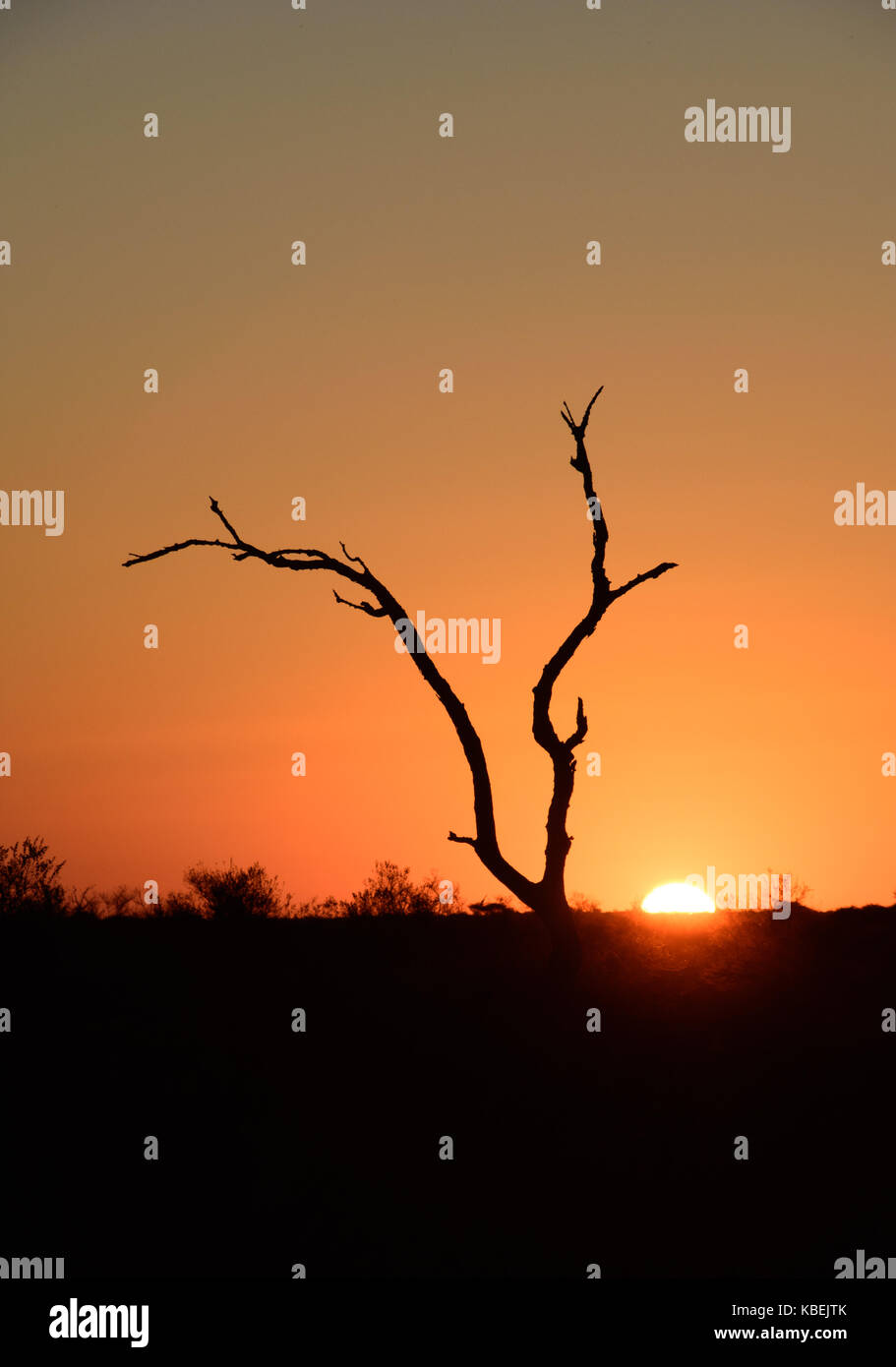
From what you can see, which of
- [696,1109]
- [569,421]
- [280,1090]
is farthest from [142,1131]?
[569,421]

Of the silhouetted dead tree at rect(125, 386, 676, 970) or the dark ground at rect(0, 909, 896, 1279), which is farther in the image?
the silhouetted dead tree at rect(125, 386, 676, 970)

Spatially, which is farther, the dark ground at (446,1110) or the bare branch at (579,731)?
the bare branch at (579,731)

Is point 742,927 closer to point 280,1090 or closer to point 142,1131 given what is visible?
point 280,1090

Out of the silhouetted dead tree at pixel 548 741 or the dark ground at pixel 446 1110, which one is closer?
the dark ground at pixel 446 1110

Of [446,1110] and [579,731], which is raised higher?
[579,731]

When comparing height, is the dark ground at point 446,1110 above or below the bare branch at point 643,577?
below

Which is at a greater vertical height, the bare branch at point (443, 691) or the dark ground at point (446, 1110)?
the bare branch at point (443, 691)

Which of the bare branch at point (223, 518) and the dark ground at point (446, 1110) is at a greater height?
the bare branch at point (223, 518)

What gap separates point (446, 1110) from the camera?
17.1m

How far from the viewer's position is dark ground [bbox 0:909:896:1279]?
14.5m

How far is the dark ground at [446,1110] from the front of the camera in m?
14.5

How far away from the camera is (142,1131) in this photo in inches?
647
